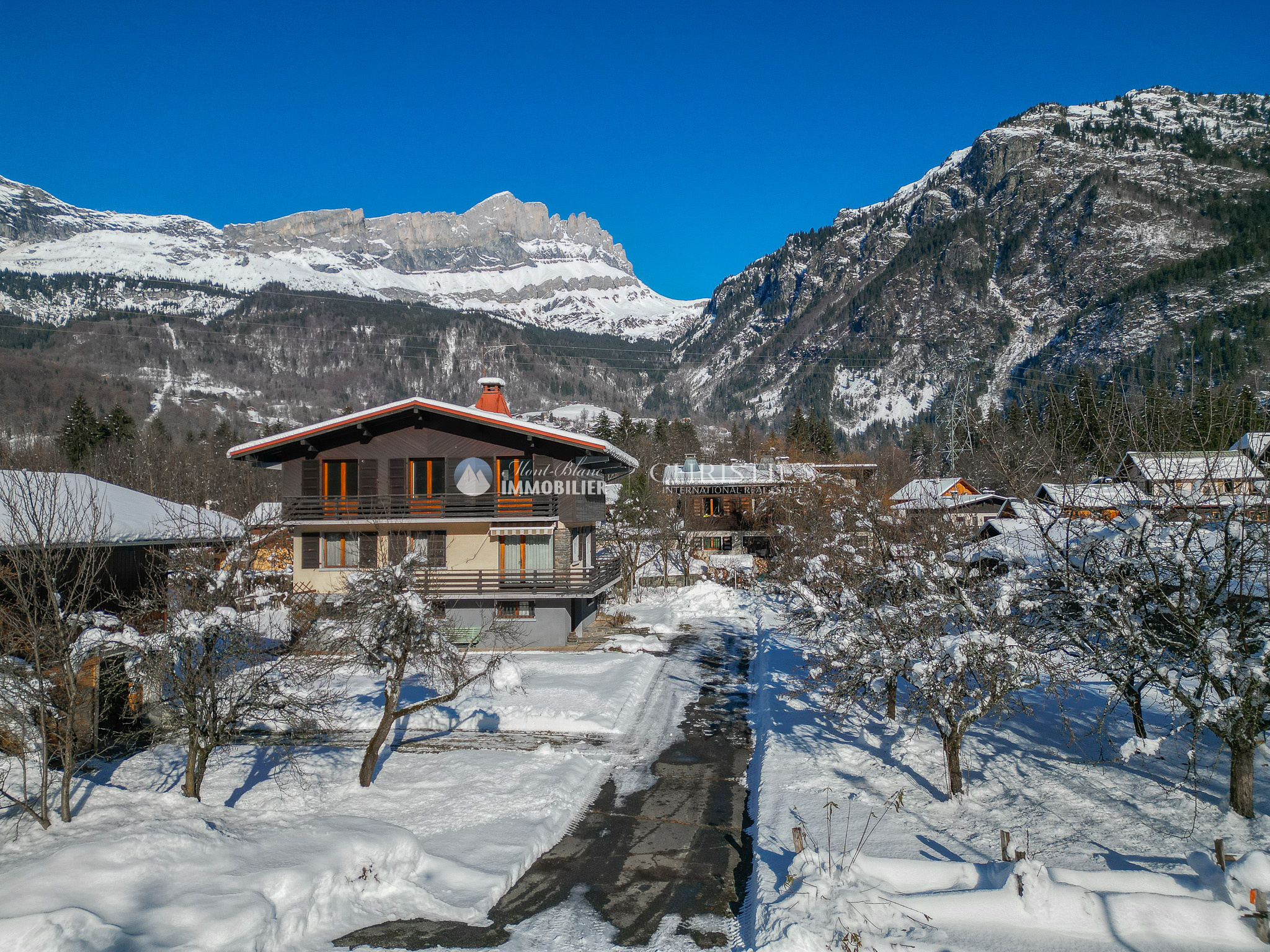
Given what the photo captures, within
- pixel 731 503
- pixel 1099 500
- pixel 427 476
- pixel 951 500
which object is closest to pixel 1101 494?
pixel 1099 500

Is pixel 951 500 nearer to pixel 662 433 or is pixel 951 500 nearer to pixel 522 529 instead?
pixel 522 529

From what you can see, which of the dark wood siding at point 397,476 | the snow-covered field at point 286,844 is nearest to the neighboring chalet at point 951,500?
the snow-covered field at point 286,844

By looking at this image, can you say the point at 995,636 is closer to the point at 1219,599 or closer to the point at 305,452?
the point at 1219,599

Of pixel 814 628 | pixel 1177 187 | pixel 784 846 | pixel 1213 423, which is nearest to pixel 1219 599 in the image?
pixel 1213 423

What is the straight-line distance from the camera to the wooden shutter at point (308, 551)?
29.0m

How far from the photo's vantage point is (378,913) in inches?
380

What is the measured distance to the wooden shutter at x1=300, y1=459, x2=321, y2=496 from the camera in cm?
2928

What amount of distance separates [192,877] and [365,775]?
5.23 m

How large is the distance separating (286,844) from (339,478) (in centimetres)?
2066

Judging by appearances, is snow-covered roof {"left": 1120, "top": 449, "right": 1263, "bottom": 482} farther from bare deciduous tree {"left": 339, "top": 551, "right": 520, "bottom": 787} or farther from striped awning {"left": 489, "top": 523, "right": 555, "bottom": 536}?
A: striped awning {"left": 489, "top": 523, "right": 555, "bottom": 536}

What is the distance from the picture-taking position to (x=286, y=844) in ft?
34.9

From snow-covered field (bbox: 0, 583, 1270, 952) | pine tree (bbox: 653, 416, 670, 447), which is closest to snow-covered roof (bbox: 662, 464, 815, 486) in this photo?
pine tree (bbox: 653, 416, 670, 447)

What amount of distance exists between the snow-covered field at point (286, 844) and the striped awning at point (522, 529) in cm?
1034

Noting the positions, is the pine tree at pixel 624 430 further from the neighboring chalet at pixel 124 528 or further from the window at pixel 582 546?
the neighboring chalet at pixel 124 528
